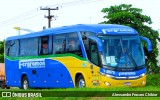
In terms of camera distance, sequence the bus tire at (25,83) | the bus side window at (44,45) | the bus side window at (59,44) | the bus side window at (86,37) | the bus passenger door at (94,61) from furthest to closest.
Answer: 1. the bus tire at (25,83)
2. the bus side window at (44,45)
3. the bus side window at (59,44)
4. the bus side window at (86,37)
5. the bus passenger door at (94,61)

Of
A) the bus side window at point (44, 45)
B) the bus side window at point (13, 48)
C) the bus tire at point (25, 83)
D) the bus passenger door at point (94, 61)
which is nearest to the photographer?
the bus passenger door at point (94, 61)

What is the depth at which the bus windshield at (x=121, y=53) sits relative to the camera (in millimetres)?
19967

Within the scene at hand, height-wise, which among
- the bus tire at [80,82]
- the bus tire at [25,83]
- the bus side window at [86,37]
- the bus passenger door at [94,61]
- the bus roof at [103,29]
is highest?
the bus roof at [103,29]

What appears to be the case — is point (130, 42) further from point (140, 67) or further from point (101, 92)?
point (101, 92)

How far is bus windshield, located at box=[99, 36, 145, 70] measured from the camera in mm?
19967

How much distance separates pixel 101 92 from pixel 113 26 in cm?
698

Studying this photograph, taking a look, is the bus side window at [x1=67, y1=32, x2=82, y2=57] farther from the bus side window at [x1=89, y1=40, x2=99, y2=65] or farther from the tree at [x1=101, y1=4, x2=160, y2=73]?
the tree at [x1=101, y1=4, x2=160, y2=73]

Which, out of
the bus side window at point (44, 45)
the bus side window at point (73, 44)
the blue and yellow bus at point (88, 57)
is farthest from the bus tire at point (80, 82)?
the bus side window at point (44, 45)

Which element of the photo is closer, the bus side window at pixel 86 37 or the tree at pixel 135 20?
the bus side window at pixel 86 37

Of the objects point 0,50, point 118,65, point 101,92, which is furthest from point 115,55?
point 0,50

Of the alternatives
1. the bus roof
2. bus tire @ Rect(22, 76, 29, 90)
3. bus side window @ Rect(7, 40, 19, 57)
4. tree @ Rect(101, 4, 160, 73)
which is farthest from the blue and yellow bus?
tree @ Rect(101, 4, 160, 73)

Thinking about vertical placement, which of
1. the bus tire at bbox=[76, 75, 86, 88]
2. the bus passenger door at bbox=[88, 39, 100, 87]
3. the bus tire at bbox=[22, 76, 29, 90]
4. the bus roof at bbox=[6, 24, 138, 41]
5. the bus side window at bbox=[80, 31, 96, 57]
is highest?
the bus roof at bbox=[6, 24, 138, 41]

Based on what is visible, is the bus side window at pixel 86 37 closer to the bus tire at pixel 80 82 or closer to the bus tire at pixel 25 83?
the bus tire at pixel 80 82

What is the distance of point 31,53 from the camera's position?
25.6 meters
